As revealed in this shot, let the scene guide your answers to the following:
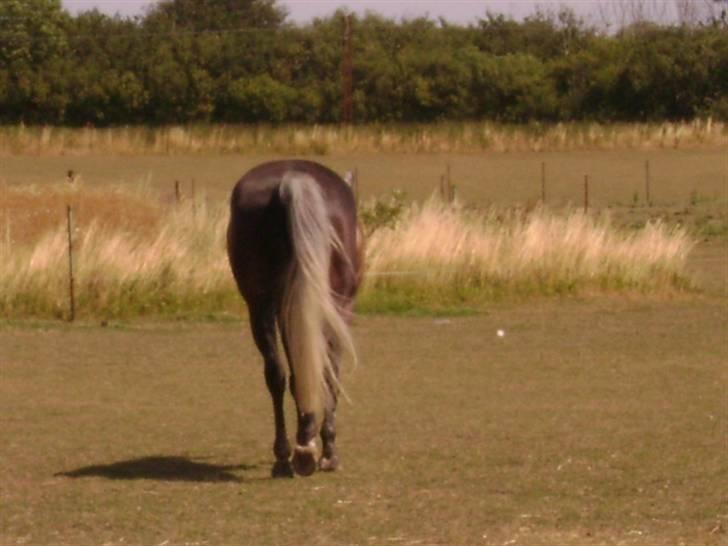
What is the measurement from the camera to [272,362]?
9586mm

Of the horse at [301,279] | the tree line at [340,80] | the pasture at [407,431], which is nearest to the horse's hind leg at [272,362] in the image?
the horse at [301,279]

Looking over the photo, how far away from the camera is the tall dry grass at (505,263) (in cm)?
1969

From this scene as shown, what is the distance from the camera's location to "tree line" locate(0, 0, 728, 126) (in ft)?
171

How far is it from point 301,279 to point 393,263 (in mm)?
11109

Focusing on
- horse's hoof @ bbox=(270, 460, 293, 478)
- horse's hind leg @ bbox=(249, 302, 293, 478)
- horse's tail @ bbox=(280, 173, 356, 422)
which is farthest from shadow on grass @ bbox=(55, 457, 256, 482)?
horse's tail @ bbox=(280, 173, 356, 422)

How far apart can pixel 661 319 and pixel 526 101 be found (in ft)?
115

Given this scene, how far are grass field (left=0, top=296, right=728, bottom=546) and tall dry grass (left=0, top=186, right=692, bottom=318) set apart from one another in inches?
33.4

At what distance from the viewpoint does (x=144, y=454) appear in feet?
33.6

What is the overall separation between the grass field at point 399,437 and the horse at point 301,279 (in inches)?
14.9

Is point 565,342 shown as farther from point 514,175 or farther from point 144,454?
point 514,175

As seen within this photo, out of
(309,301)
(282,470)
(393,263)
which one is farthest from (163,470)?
(393,263)

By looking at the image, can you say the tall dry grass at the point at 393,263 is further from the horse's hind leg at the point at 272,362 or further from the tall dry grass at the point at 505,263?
the horse's hind leg at the point at 272,362

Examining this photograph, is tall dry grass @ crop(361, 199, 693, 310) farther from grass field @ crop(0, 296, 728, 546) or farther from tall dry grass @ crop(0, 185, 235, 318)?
tall dry grass @ crop(0, 185, 235, 318)

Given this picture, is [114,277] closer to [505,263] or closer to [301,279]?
[505,263]
